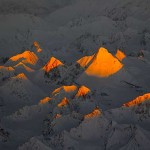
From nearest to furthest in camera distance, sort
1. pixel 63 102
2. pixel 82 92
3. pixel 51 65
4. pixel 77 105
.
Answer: pixel 63 102 → pixel 77 105 → pixel 82 92 → pixel 51 65

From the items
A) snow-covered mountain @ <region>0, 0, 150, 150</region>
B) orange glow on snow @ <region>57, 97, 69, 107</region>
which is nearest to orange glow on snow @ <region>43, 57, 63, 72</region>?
snow-covered mountain @ <region>0, 0, 150, 150</region>

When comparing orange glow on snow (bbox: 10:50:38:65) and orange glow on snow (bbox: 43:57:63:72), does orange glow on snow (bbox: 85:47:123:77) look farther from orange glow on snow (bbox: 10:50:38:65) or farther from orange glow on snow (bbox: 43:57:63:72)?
orange glow on snow (bbox: 10:50:38:65)

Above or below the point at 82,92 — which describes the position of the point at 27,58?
below

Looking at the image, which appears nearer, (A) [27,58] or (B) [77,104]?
(B) [77,104]

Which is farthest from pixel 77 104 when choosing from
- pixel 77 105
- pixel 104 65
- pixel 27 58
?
pixel 27 58

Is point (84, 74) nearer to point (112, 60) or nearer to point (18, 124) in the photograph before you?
point (112, 60)

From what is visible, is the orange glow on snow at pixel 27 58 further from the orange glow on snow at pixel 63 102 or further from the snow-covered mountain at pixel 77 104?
the orange glow on snow at pixel 63 102

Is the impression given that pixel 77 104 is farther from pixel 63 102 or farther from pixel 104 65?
pixel 104 65

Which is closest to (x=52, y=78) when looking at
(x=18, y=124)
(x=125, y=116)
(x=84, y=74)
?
(x=84, y=74)

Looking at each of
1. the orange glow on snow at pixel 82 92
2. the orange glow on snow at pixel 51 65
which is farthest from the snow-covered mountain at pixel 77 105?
the orange glow on snow at pixel 82 92

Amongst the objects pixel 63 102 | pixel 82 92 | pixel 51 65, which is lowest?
pixel 51 65
